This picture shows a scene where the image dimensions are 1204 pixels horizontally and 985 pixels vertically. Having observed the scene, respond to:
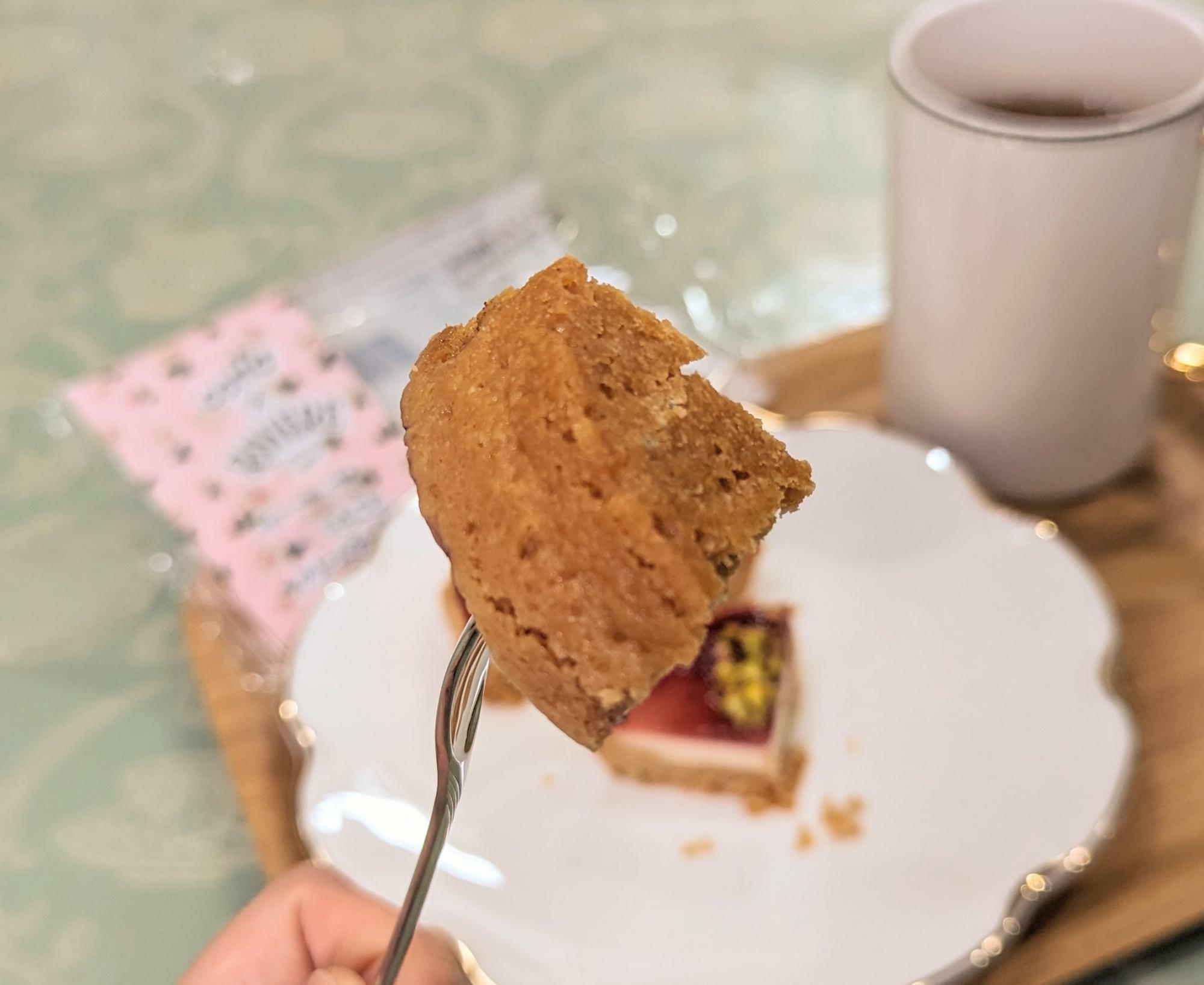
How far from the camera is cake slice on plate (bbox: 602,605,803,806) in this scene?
76 cm

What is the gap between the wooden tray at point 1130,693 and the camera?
A: 0.63 meters

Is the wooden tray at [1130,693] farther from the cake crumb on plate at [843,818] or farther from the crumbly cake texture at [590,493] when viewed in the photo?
the crumbly cake texture at [590,493]

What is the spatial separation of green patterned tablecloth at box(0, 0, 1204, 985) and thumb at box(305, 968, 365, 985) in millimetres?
223

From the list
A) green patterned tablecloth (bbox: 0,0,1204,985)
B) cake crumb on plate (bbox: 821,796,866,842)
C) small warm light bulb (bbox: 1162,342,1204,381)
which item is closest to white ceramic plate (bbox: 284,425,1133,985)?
cake crumb on plate (bbox: 821,796,866,842)

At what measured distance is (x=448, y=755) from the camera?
47 cm

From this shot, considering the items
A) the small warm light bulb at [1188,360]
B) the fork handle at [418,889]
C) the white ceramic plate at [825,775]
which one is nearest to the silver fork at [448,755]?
the fork handle at [418,889]

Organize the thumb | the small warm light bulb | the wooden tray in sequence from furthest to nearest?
the small warm light bulb < the wooden tray < the thumb

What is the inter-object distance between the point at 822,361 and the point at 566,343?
2.03 ft

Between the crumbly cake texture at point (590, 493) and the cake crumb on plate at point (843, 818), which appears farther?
the cake crumb on plate at point (843, 818)

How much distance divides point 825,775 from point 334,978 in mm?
361

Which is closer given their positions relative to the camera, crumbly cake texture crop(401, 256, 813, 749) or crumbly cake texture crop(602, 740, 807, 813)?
crumbly cake texture crop(401, 256, 813, 749)

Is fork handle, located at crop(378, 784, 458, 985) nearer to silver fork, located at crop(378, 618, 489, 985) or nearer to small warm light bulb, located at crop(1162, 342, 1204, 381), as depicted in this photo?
silver fork, located at crop(378, 618, 489, 985)

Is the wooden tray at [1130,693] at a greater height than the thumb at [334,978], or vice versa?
the thumb at [334,978]

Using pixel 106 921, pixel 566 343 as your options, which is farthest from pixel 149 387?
pixel 566 343
